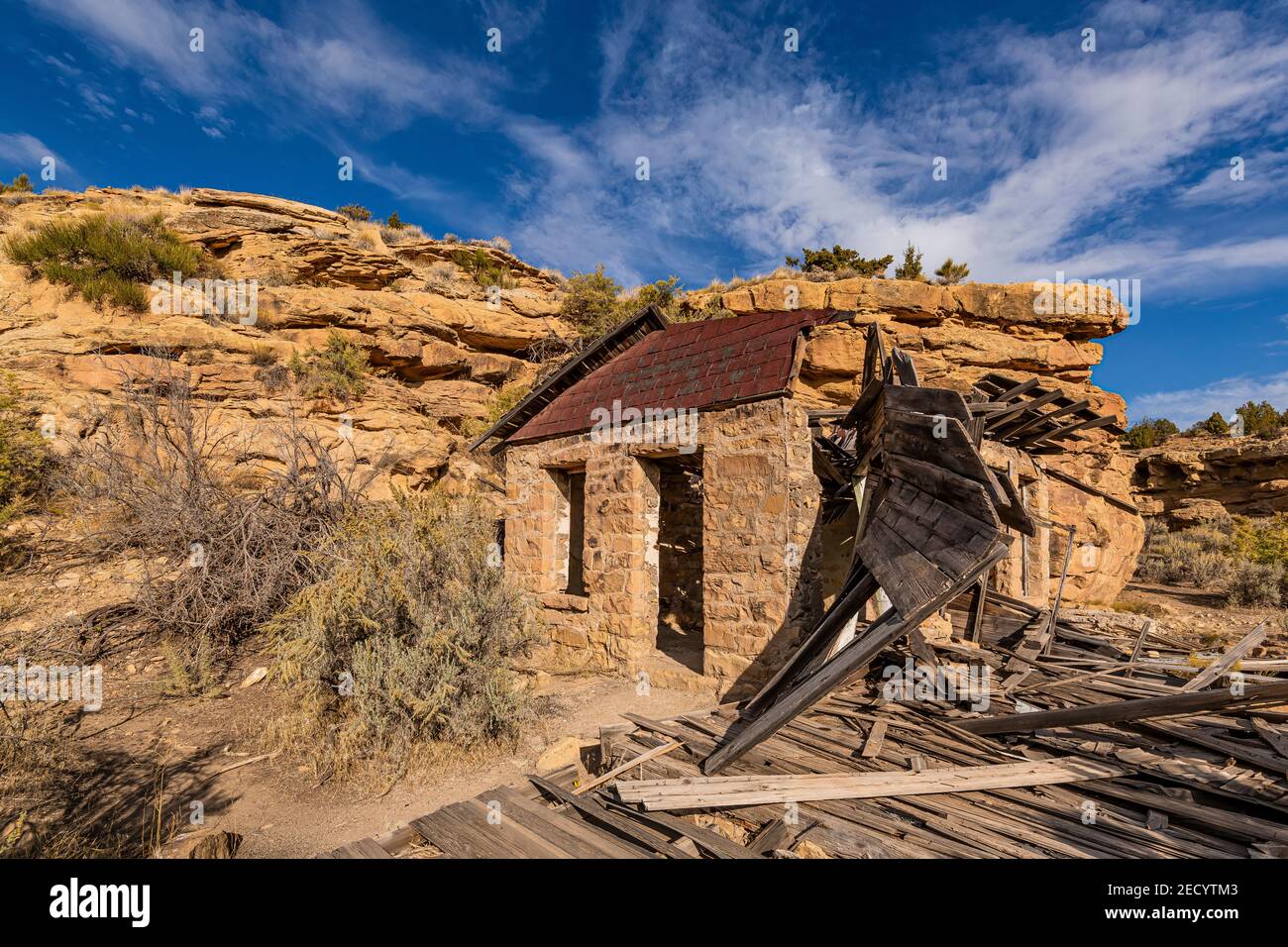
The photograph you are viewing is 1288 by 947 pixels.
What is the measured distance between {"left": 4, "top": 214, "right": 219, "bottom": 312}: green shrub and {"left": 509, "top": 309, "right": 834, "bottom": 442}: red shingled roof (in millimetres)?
10178

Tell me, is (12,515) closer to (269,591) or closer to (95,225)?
(269,591)

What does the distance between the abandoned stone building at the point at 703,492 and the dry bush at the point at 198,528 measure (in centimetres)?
304

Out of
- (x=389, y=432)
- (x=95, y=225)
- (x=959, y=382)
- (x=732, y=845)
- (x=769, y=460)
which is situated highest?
(x=95, y=225)

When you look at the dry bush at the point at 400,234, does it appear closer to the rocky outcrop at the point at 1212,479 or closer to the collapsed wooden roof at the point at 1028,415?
the collapsed wooden roof at the point at 1028,415

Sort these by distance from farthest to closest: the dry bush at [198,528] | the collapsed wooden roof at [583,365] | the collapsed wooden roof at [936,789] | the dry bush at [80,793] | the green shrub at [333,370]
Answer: the green shrub at [333,370]
the collapsed wooden roof at [583,365]
the dry bush at [198,528]
the dry bush at [80,793]
the collapsed wooden roof at [936,789]

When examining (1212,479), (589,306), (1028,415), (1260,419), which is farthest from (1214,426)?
(589,306)

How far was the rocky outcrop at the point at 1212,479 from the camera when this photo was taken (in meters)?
17.2

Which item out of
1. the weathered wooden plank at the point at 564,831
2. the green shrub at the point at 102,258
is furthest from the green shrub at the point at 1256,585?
the green shrub at the point at 102,258

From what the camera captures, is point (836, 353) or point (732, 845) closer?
point (732, 845)

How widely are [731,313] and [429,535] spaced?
1209 centimetres

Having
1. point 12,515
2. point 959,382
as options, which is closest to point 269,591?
point 12,515

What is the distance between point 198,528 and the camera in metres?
7.11

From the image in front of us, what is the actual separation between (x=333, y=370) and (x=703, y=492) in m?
10.1

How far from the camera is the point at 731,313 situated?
15688 mm
